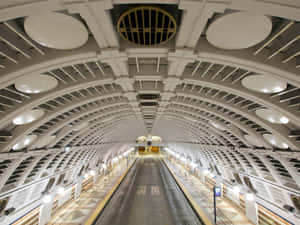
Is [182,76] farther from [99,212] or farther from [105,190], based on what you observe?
[105,190]

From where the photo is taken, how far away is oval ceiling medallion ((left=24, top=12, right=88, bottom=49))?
10.6 ft

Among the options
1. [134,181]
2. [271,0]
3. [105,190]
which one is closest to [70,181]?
[105,190]

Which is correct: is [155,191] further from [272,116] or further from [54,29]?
[54,29]

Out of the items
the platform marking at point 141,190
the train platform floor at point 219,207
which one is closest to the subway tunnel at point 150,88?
the train platform floor at point 219,207

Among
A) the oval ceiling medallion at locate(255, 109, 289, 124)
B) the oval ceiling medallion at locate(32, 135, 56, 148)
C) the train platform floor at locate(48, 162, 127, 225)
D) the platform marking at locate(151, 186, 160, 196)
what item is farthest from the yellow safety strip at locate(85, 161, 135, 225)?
the oval ceiling medallion at locate(255, 109, 289, 124)

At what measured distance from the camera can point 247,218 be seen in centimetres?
1212

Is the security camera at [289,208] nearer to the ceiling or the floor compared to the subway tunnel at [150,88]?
nearer to the floor

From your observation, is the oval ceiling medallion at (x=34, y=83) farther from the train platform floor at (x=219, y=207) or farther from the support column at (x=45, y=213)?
the train platform floor at (x=219, y=207)

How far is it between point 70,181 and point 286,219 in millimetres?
18640

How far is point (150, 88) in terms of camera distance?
28.4 ft

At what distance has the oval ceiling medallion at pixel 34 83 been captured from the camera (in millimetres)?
5036

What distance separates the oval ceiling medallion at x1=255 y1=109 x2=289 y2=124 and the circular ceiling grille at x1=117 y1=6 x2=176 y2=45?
5.99 metres

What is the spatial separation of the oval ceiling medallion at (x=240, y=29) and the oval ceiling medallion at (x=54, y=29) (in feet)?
11.0

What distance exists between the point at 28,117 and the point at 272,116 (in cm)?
1146
